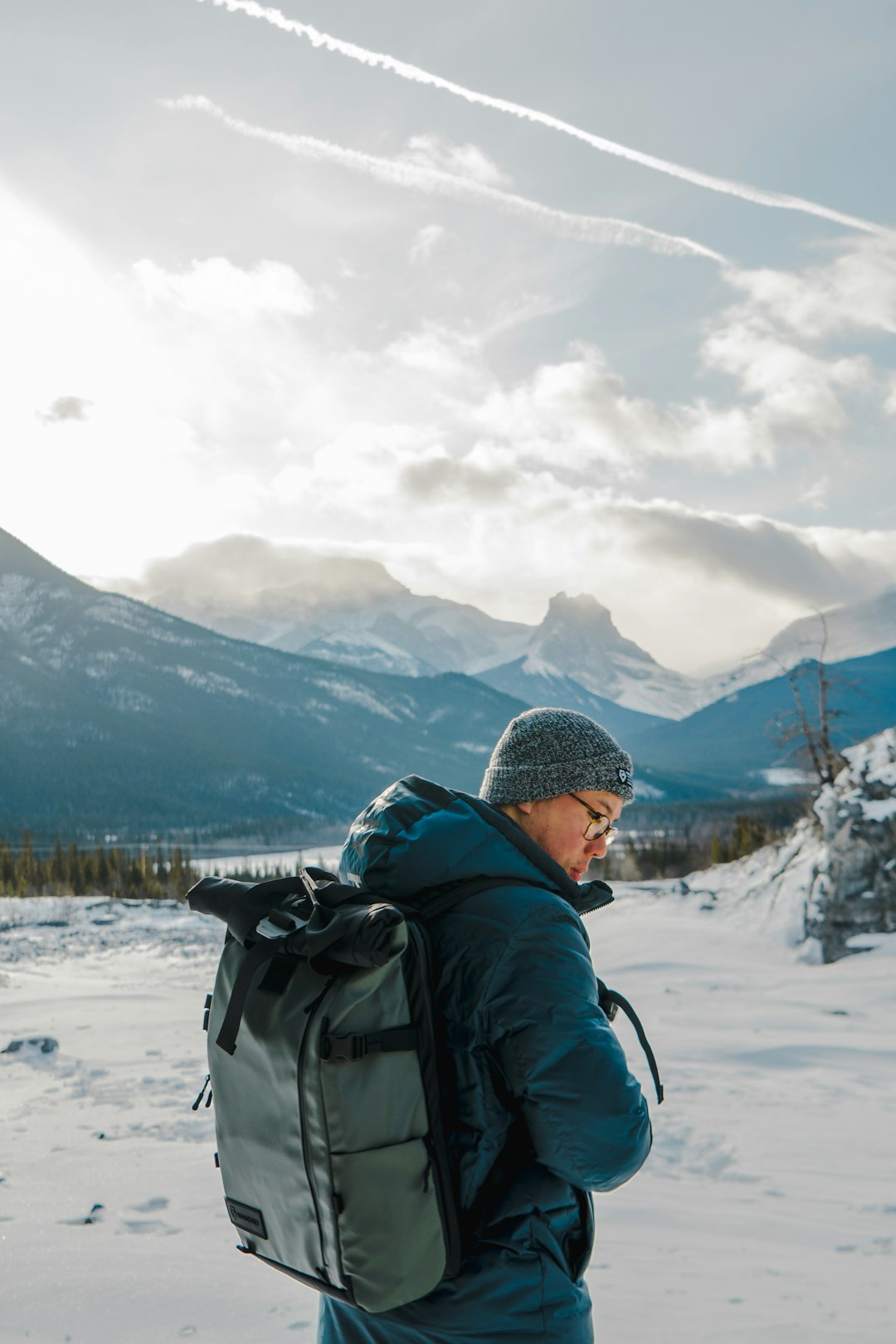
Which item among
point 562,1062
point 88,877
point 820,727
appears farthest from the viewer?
point 88,877

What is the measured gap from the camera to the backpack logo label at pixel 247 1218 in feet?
5.76

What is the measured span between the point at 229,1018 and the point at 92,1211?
3.24 metres

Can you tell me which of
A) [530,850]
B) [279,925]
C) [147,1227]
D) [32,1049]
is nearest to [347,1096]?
[279,925]

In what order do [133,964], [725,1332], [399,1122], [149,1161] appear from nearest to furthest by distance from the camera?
[399,1122], [725,1332], [149,1161], [133,964]

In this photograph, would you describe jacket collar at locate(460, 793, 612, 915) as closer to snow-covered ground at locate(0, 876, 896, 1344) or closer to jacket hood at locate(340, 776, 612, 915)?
jacket hood at locate(340, 776, 612, 915)

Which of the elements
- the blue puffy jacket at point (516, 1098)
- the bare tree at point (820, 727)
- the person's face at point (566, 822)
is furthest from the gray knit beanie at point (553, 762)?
the bare tree at point (820, 727)

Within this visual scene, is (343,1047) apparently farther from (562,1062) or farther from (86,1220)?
(86,1220)

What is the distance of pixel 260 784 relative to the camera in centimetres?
18500

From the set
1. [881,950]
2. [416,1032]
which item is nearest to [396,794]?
[416,1032]

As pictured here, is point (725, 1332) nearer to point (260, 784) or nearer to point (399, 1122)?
point (399, 1122)

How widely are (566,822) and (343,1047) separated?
2.44 ft

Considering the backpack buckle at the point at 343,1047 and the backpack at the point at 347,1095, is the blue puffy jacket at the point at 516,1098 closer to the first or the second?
the backpack at the point at 347,1095

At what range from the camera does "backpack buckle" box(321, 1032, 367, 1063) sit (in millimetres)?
1547

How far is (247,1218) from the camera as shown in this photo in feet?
5.87
